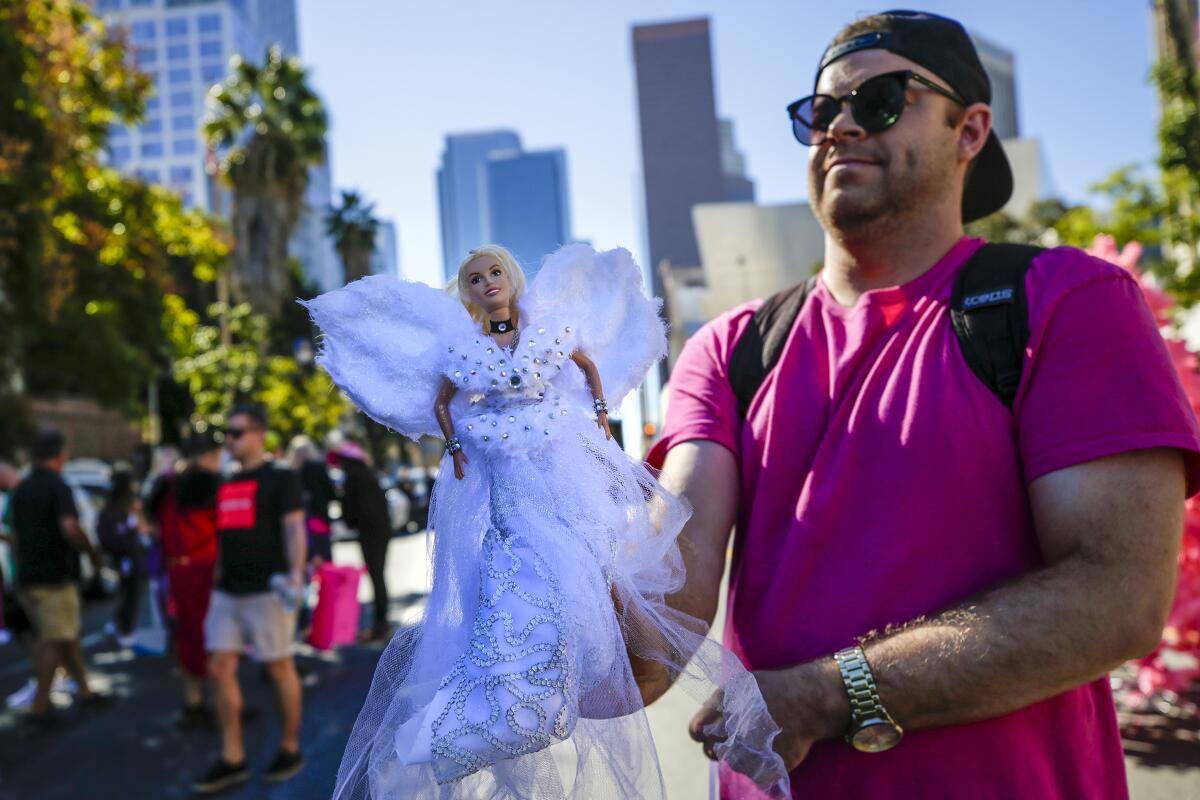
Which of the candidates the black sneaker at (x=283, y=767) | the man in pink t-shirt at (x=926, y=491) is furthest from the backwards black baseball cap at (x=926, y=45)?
the black sneaker at (x=283, y=767)

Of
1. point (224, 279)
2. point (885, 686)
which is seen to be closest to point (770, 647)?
point (885, 686)

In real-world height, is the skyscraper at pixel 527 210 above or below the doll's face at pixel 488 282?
above

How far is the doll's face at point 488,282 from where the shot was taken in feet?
6.04

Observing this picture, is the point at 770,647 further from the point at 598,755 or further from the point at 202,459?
the point at 202,459

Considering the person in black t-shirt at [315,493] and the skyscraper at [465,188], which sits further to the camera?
the person in black t-shirt at [315,493]

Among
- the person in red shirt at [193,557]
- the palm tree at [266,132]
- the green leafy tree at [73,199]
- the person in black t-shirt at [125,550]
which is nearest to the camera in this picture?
the person in red shirt at [193,557]

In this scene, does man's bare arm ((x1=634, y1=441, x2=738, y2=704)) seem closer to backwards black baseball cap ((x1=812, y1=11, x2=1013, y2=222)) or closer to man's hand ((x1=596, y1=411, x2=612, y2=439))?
man's hand ((x1=596, y1=411, x2=612, y2=439))

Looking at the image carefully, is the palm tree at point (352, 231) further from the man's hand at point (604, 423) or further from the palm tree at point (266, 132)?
the man's hand at point (604, 423)

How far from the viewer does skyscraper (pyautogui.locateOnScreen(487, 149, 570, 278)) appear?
77.6 inches

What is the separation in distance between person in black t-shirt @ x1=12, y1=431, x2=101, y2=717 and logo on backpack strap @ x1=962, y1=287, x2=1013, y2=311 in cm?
771

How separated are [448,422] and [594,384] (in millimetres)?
268

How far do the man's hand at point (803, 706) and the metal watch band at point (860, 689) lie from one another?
1 cm

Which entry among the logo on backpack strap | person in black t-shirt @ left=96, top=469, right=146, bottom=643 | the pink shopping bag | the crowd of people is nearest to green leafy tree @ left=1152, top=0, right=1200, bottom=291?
the crowd of people

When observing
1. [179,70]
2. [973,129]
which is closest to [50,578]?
[973,129]
